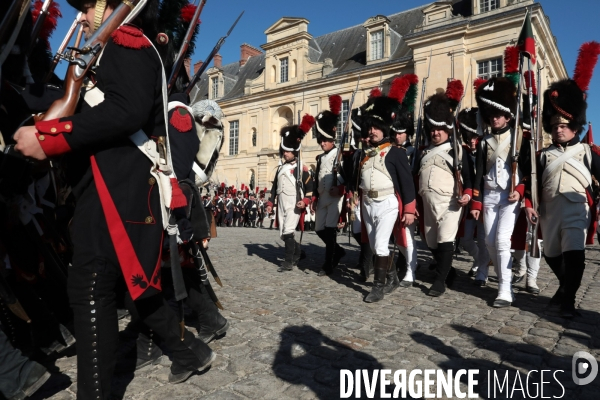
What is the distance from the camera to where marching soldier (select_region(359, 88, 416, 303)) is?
4.98 m

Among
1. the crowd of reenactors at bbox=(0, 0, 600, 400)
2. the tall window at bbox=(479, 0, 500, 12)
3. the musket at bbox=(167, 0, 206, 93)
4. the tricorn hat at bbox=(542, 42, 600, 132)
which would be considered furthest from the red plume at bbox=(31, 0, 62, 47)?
the tall window at bbox=(479, 0, 500, 12)

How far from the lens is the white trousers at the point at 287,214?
7168 mm

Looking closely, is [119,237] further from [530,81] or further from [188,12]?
[530,81]

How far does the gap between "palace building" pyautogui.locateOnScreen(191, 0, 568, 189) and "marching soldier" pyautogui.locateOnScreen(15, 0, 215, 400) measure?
22.3 meters

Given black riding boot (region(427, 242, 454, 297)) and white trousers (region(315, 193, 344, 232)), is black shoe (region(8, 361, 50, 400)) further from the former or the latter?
white trousers (region(315, 193, 344, 232))

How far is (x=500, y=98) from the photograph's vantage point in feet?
16.0

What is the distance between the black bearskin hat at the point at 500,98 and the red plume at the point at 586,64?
0.71 metres

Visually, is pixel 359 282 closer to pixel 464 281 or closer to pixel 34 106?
pixel 464 281

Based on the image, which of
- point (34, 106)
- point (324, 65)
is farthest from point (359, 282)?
point (324, 65)

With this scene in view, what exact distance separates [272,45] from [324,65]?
595cm

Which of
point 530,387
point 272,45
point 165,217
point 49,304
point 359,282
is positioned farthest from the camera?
point 272,45

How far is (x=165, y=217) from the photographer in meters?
2.29

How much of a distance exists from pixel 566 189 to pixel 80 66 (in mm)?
4310

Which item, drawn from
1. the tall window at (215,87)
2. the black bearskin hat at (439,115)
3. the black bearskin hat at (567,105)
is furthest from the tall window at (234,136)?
the black bearskin hat at (567,105)
